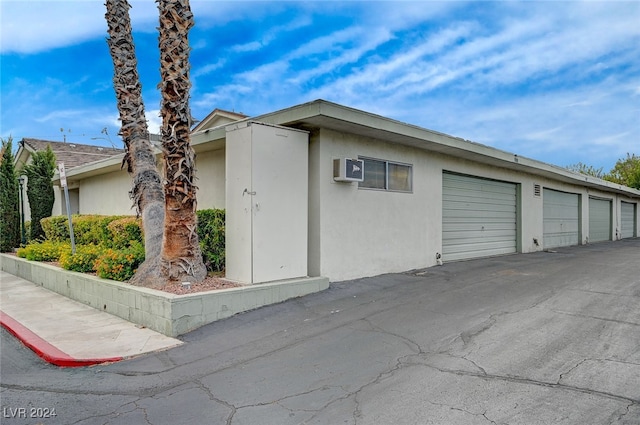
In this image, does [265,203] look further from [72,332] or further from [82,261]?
[82,261]

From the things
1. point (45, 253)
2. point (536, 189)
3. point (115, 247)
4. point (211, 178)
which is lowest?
point (45, 253)

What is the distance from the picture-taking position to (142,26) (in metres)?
9.65

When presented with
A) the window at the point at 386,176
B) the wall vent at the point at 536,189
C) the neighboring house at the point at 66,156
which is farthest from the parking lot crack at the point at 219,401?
the neighboring house at the point at 66,156

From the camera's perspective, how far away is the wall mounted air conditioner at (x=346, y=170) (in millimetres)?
7733

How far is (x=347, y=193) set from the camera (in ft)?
26.7

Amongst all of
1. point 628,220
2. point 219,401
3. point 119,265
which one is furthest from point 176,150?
point 628,220

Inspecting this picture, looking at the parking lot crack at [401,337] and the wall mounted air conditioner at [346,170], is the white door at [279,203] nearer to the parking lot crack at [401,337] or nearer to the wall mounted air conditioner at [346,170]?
the wall mounted air conditioner at [346,170]

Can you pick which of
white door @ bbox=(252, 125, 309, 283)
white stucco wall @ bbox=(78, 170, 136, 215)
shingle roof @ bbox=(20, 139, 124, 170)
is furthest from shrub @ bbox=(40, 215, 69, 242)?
white door @ bbox=(252, 125, 309, 283)

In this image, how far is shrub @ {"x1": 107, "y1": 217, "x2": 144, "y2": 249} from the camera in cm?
947

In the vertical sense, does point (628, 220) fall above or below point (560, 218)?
below

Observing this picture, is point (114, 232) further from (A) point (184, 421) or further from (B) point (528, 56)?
(B) point (528, 56)

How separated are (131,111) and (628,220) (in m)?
32.2

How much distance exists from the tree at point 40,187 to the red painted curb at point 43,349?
964cm

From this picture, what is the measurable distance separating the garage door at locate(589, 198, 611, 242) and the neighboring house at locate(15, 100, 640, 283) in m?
9.55
